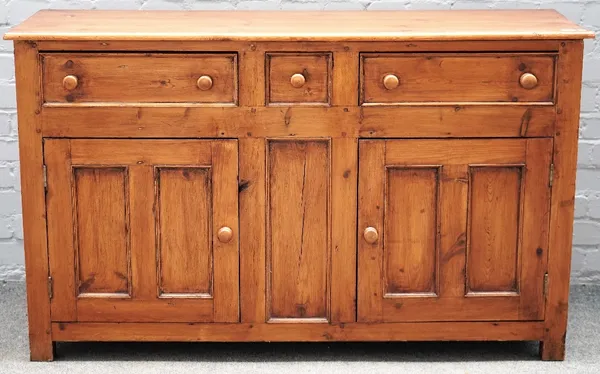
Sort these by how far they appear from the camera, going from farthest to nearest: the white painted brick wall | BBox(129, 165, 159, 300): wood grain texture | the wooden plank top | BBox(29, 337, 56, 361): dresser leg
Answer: the white painted brick wall < BBox(29, 337, 56, 361): dresser leg < BBox(129, 165, 159, 300): wood grain texture < the wooden plank top

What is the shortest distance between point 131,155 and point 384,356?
93 cm

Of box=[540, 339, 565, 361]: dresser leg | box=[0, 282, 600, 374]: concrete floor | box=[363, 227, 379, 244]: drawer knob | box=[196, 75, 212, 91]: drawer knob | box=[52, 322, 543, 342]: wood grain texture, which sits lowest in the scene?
box=[0, 282, 600, 374]: concrete floor

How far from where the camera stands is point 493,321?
320 centimetres

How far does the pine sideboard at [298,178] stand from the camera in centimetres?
304

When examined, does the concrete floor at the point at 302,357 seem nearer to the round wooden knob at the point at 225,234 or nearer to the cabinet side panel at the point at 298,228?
the cabinet side panel at the point at 298,228

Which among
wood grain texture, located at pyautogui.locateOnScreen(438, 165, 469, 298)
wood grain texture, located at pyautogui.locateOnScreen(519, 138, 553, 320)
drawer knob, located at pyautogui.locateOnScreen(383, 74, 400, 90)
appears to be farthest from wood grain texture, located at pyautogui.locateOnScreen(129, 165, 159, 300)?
→ wood grain texture, located at pyautogui.locateOnScreen(519, 138, 553, 320)

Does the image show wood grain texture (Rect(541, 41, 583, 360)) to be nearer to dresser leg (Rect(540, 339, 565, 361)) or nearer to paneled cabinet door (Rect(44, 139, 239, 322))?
dresser leg (Rect(540, 339, 565, 361))

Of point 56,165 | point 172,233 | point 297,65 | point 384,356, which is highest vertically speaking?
point 297,65

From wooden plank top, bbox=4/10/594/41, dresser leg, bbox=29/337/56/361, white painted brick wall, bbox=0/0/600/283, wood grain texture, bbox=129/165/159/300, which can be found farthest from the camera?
white painted brick wall, bbox=0/0/600/283

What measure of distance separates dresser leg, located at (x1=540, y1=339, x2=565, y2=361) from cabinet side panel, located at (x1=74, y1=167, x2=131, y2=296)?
119 cm

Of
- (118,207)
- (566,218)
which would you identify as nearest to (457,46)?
(566,218)

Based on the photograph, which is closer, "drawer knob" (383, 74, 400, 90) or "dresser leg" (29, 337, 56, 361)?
"drawer knob" (383, 74, 400, 90)

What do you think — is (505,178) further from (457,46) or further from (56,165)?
(56,165)

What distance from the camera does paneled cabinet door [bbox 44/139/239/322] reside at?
10.1 ft
